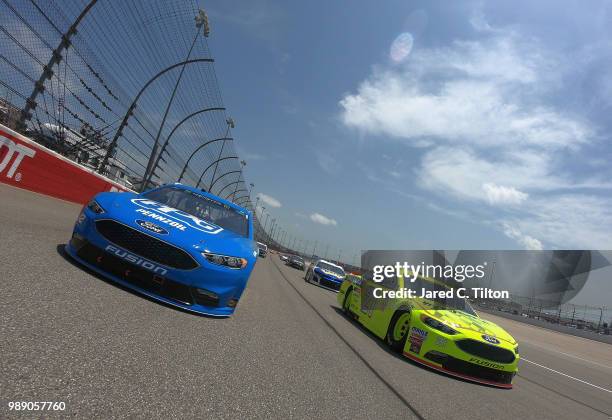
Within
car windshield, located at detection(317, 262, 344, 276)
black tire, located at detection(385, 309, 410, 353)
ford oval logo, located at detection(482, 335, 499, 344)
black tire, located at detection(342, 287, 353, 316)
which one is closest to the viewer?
ford oval logo, located at detection(482, 335, 499, 344)

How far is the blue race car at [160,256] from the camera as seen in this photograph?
376cm

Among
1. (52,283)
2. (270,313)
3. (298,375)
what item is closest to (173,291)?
(52,283)

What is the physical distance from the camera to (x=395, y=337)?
602cm

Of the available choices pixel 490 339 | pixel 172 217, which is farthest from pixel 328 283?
pixel 172 217

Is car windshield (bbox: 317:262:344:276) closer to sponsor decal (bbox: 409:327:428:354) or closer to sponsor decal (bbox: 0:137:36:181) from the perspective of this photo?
sponsor decal (bbox: 0:137:36:181)

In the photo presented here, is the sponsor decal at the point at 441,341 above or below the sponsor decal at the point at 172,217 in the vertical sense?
below

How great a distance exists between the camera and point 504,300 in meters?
31.2

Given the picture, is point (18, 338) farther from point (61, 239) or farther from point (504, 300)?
point (504, 300)

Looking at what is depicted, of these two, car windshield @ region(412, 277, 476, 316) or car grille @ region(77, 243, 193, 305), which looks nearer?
car grille @ region(77, 243, 193, 305)

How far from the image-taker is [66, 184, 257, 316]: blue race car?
12.3 feet

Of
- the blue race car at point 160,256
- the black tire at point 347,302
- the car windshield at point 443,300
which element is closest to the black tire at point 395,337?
the car windshield at point 443,300

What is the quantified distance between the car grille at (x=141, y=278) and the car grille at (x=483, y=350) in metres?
3.44

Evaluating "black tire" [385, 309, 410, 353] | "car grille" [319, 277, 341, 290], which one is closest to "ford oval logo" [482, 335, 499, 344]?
"black tire" [385, 309, 410, 353]

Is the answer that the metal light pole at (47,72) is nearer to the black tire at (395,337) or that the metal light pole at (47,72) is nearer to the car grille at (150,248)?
the car grille at (150,248)
